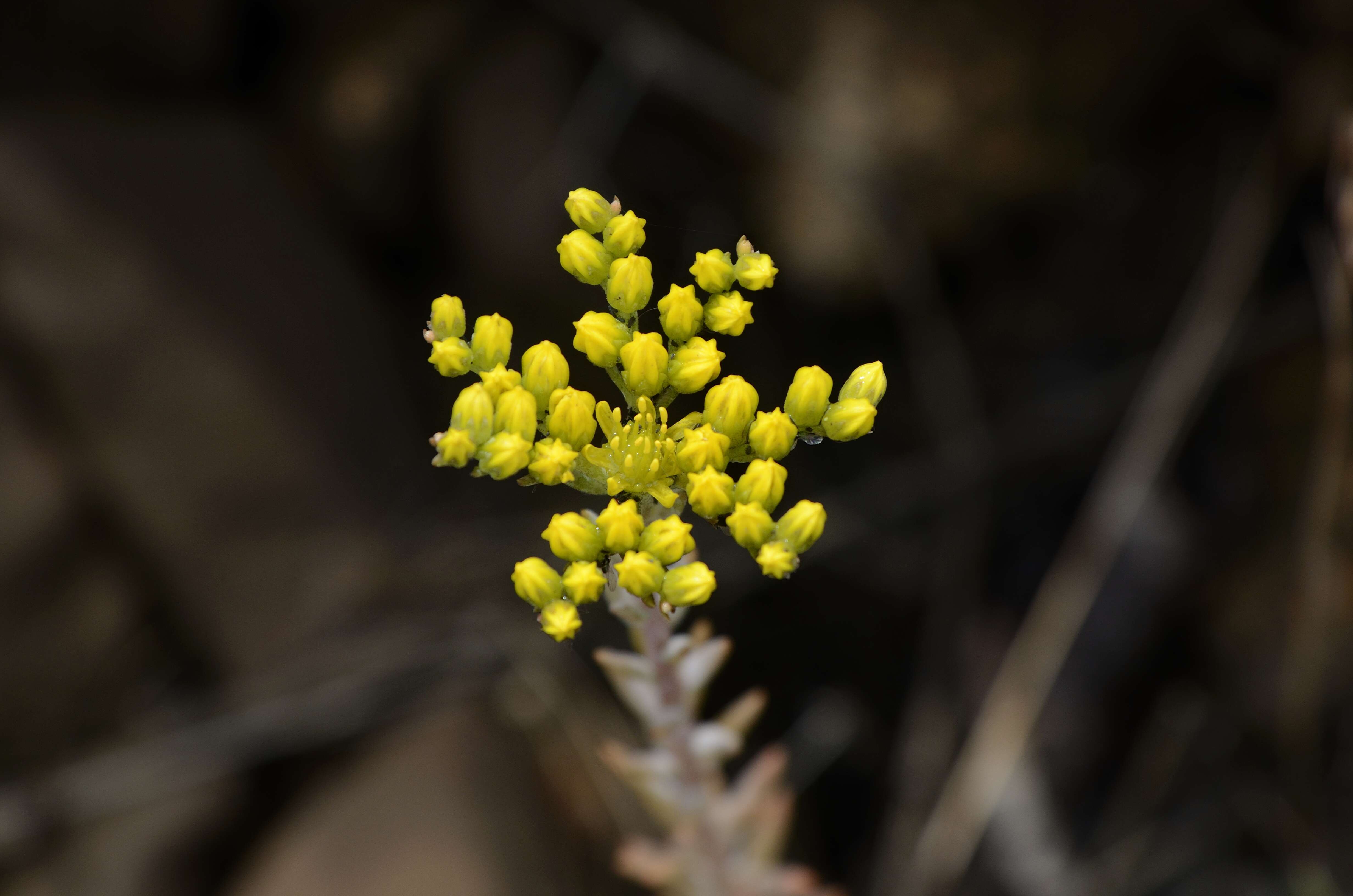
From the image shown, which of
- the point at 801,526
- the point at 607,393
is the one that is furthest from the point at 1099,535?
the point at 801,526

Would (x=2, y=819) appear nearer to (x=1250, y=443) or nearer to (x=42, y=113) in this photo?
(x=42, y=113)

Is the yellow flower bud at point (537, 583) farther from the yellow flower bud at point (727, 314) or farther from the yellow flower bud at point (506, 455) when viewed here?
the yellow flower bud at point (727, 314)

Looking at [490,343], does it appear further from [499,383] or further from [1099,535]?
[1099,535]

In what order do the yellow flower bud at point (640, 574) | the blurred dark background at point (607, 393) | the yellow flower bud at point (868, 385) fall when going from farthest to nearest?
the blurred dark background at point (607, 393) → the yellow flower bud at point (868, 385) → the yellow flower bud at point (640, 574)

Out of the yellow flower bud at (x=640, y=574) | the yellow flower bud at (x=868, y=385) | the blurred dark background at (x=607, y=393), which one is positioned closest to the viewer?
the yellow flower bud at (x=640, y=574)

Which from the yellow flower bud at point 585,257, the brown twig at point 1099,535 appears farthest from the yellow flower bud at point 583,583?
the brown twig at point 1099,535

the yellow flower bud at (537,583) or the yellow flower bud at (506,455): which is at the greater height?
the yellow flower bud at (506,455)

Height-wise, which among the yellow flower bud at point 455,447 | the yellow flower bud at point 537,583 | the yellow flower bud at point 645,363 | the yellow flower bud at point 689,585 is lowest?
the yellow flower bud at point 689,585
